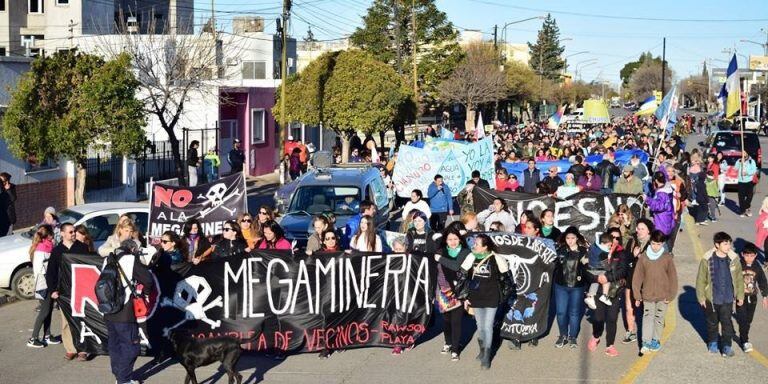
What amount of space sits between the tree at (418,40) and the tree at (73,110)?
38802mm

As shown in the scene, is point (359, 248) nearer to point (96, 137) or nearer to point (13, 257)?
point (13, 257)

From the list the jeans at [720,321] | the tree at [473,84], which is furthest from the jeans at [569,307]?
the tree at [473,84]

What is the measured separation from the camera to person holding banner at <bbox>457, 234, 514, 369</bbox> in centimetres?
1046

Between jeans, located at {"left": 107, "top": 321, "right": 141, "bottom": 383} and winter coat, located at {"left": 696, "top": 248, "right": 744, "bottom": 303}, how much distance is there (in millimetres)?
5887

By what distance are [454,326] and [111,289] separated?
3.61m

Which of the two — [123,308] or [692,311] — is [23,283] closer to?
[123,308]

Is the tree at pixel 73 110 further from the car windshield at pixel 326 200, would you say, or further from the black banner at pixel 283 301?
the black banner at pixel 283 301

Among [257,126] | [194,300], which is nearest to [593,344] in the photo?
[194,300]

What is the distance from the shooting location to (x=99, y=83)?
63.6 feet

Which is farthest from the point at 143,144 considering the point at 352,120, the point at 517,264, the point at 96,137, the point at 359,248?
the point at 352,120

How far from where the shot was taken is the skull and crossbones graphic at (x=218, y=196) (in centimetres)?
1591

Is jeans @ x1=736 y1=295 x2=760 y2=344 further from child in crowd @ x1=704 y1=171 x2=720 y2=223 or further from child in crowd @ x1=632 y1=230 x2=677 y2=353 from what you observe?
child in crowd @ x1=704 y1=171 x2=720 y2=223

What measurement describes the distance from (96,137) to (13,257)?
5.44 meters

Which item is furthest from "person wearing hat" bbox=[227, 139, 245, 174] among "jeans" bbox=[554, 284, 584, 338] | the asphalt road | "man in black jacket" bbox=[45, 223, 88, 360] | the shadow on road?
"jeans" bbox=[554, 284, 584, 338]
